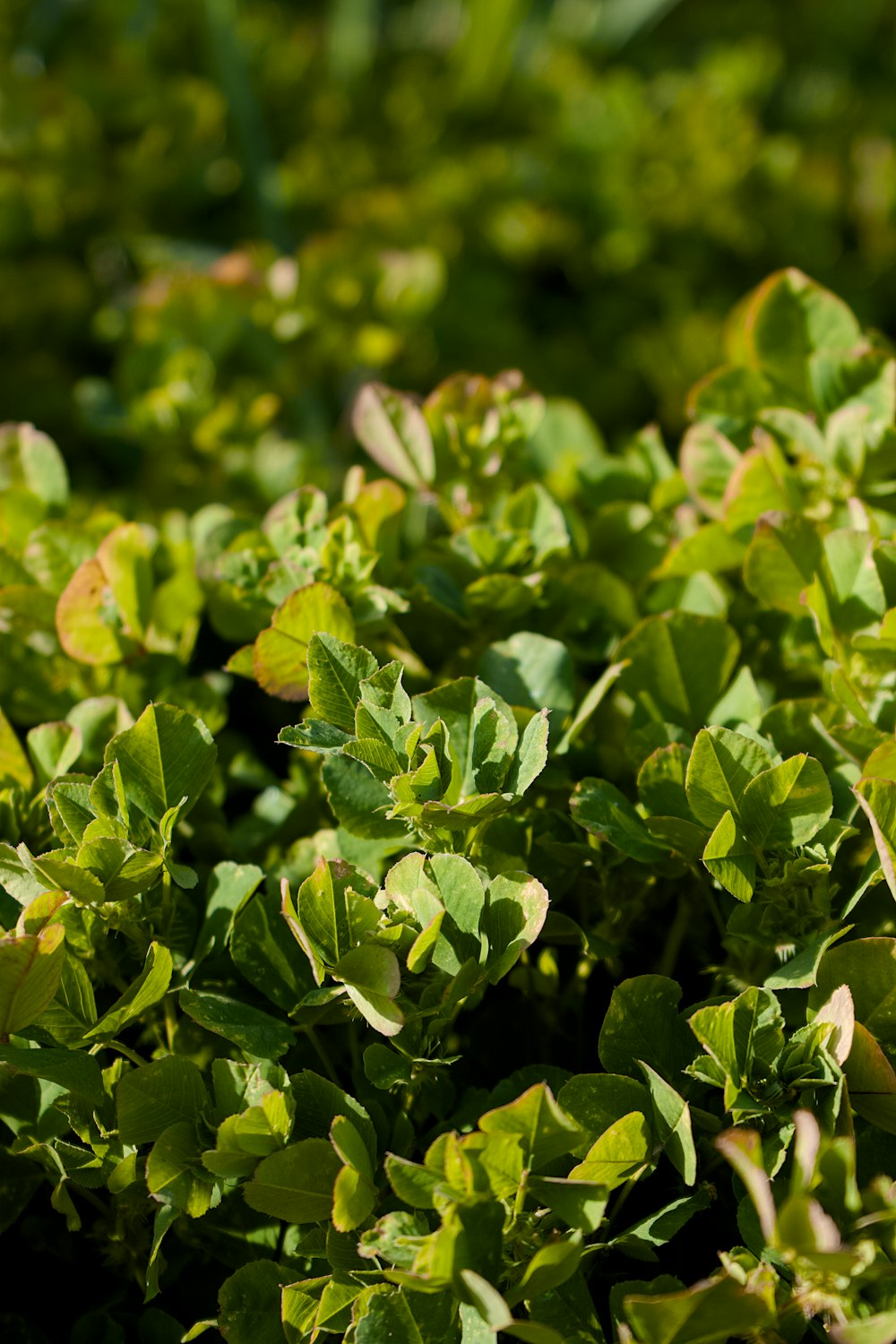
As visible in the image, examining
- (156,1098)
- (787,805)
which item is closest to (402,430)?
(787,805)

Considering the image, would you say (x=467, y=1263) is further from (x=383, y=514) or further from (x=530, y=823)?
(x=383, y=514)

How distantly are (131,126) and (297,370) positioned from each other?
2.55 ft

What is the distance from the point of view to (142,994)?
2.41ft

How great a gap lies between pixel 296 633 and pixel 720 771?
1.05ft

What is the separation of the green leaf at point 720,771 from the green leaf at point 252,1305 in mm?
407

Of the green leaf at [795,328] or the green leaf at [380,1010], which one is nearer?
the green leaf at [380,1010]

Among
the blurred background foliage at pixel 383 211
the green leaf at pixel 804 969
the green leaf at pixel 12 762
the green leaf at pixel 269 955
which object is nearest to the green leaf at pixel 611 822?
the green leaf at pixel 804 969

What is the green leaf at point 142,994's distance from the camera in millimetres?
734

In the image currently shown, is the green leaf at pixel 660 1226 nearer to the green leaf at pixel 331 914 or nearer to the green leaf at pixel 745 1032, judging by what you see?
the green leaf at pixel 745 1032

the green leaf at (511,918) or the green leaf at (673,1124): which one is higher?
the green leaf at (511,918)

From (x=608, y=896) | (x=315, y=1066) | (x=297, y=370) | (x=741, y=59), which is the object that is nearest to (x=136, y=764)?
(x=315, y=1066)

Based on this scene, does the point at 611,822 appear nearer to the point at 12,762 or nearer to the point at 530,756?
the point at 530,756

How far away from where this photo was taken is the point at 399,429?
1099mm

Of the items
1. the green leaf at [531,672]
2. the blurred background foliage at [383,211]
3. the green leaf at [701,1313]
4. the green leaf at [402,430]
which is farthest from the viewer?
the blurred background foliage at [383,211]
